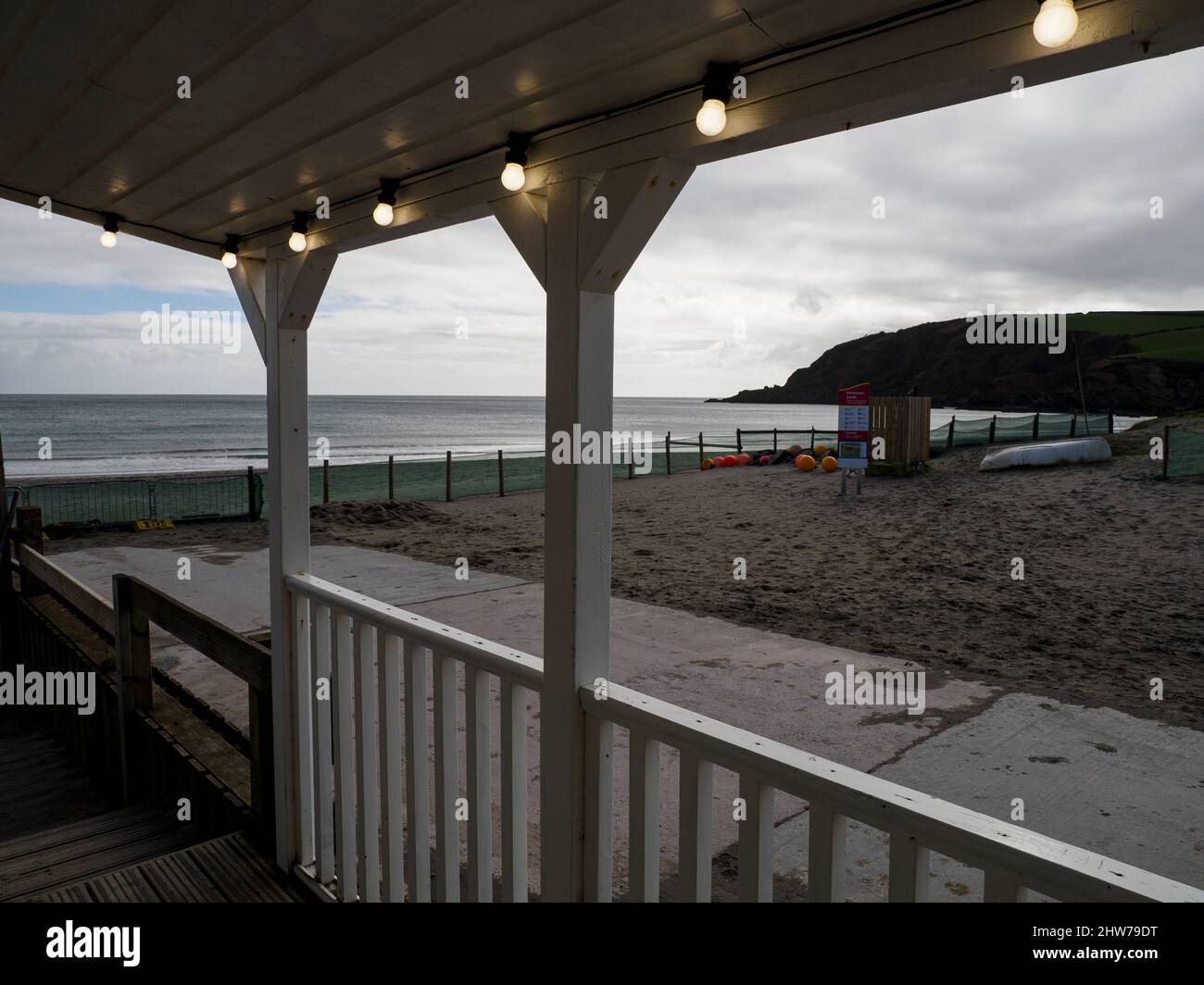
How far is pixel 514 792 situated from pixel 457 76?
1651 millimetres

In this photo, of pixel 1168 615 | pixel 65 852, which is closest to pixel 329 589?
pixel 65 852

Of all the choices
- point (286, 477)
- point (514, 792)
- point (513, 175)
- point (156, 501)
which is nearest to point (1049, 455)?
point (286, 477)

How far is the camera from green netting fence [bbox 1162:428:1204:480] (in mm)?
12266

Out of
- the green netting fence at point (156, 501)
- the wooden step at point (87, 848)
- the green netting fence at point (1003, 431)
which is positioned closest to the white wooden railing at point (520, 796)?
the wooden step at point (87, 848)

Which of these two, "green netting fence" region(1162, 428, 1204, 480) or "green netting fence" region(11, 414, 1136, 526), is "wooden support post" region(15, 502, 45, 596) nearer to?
"green netting fence" region(11, 414, 1136, 526)

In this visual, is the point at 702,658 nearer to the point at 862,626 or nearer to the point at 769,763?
the point at 862,626

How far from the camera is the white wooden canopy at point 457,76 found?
1.12 m

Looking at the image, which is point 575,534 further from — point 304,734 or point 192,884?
point 192,884

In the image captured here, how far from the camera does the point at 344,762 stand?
8.47ft

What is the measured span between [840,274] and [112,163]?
54.7 m

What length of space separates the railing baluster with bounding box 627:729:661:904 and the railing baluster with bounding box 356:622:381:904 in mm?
1143

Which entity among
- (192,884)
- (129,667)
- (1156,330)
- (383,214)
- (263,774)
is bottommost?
(192,884)

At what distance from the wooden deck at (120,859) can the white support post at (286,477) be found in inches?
7.7

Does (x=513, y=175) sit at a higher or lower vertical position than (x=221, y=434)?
lower
